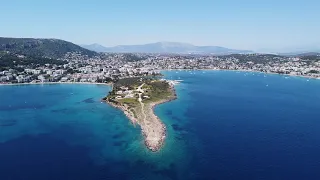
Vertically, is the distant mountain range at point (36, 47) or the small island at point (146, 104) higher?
the distant mountain range at point (36, 47)

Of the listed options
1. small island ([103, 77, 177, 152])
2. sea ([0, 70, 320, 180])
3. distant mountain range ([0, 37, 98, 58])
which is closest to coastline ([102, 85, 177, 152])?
small island ([103, 77, 177, 152])

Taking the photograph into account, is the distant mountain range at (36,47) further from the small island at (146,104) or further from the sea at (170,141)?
the sea at (170,141)

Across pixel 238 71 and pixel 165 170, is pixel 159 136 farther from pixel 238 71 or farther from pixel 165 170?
pixel 238 71

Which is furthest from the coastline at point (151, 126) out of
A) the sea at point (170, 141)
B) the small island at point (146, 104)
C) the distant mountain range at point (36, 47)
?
the distant mountain range at point (36, 47)

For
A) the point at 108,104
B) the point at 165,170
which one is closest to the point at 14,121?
the point at 108,104

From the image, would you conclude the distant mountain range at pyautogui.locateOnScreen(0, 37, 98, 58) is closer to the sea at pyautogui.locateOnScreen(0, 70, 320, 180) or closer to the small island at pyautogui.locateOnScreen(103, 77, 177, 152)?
the small island at pyautogui.locateOnScreen(103, 77, 177, 152)
